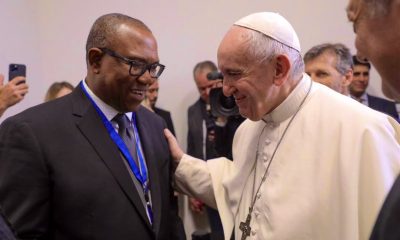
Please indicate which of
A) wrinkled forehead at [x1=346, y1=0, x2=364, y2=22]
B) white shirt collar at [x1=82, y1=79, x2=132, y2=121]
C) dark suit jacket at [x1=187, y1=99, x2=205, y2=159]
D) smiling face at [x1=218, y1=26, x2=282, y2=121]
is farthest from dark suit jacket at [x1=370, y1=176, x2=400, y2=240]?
dark suit jacket at [x1=187, y1=99, x2=205, y2=159]

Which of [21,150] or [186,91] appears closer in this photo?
[21,150]

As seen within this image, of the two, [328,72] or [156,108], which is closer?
[328,72]

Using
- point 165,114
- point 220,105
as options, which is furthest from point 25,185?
point 165,114

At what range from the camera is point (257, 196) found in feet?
6.17

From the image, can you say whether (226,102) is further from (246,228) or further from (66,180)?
(66,180)

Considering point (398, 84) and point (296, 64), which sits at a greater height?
point (398, 84)

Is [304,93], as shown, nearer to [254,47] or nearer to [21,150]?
[254,47]

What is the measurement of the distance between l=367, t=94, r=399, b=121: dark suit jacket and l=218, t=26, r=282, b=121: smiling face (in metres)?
2.67

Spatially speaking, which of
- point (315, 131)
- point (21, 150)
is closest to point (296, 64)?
point (315, 131)

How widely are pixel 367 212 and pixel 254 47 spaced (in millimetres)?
736

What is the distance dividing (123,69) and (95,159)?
372 mm

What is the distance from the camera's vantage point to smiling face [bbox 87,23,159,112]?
180 cm

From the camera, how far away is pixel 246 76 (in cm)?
177

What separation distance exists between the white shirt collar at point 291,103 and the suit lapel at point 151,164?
0.52 m
